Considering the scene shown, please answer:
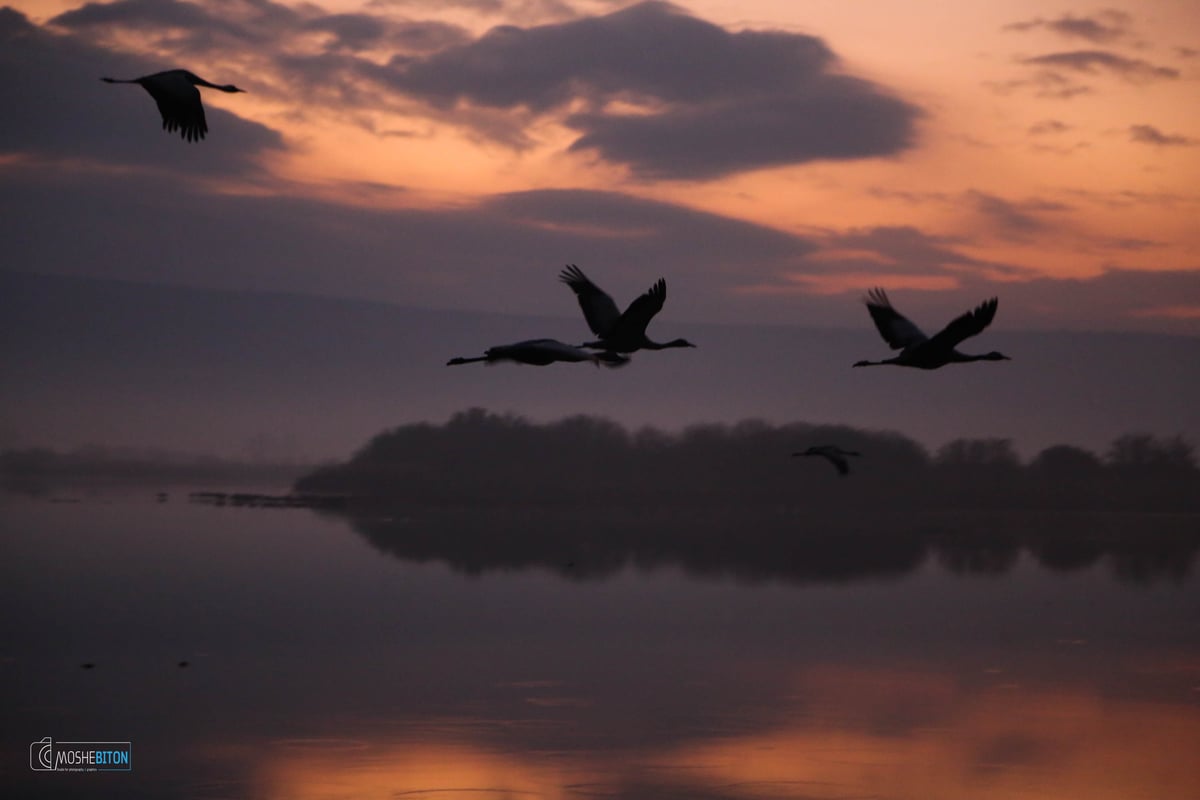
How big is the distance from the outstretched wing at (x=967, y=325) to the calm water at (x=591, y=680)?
472cm

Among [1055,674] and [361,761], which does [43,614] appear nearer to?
[361,761]

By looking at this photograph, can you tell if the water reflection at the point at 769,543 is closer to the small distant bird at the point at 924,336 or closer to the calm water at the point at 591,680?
the calm water at the point at 591,680

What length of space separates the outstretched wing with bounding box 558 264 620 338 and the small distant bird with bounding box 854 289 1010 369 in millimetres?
3544

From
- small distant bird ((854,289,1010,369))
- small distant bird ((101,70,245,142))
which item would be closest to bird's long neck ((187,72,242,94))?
small distant bird ((101,70,245,142))

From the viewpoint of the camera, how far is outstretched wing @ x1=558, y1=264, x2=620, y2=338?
2192 cm

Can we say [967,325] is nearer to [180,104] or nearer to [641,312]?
[641,312]

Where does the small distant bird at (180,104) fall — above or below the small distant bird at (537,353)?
above

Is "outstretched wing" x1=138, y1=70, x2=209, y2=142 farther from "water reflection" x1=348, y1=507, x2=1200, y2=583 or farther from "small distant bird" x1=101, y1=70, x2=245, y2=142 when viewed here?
"water reflection" x1=348, y1=507, x2=1200, y2=583

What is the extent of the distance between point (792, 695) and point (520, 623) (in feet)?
23.6

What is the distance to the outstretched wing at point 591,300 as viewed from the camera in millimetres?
21925

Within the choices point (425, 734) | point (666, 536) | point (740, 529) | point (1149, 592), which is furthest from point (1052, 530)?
point (425, 734)

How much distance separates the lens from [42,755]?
701 inches

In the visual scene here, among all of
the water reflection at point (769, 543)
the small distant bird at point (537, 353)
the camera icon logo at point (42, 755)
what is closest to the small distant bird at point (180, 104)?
the small distant bird at point (537, 353)

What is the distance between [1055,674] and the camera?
24.0 meters
